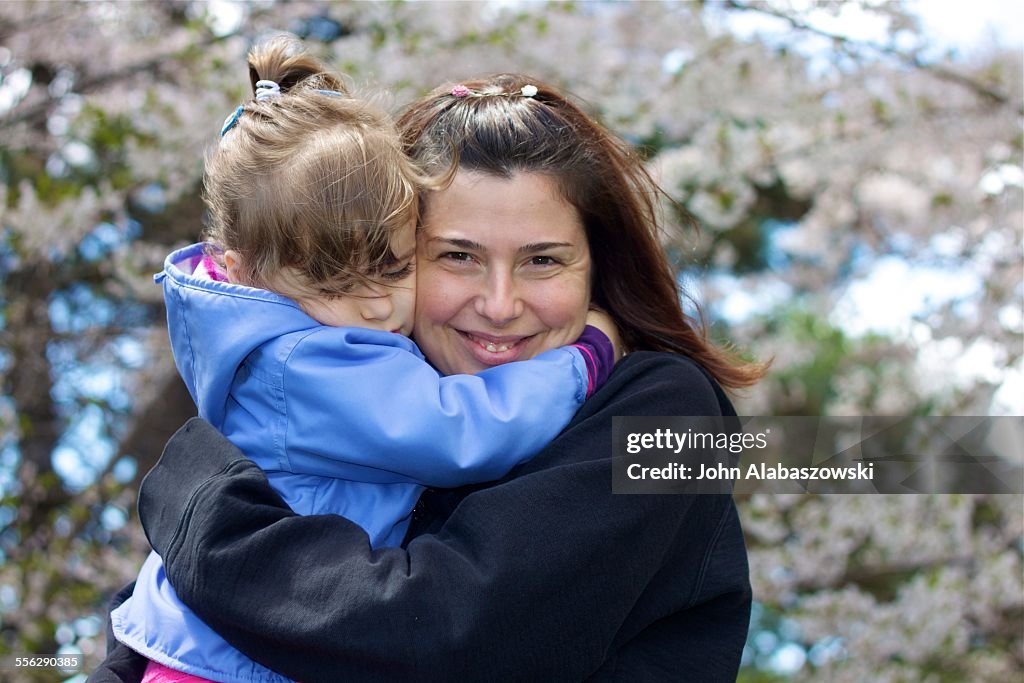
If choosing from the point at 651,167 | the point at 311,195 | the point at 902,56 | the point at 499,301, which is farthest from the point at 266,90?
the point at 902,56

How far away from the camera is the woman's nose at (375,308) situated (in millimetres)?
1533

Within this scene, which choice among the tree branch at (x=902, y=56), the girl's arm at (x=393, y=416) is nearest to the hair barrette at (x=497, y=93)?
the girl's arm at (x=393, y=416)

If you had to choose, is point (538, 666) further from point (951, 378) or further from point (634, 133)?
point (951, 378)

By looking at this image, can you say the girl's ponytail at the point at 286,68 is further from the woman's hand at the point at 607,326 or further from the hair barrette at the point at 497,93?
the woman's hand at the point at 607,326

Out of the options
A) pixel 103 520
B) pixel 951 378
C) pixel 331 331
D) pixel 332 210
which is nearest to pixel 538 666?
pixel 331 331

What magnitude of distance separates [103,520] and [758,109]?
2783mm

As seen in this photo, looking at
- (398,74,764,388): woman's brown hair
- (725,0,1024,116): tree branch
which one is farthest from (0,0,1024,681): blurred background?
(398,74,764,388): woman's brown hair

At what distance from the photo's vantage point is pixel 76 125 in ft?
12.1

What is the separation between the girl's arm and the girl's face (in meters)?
0.05

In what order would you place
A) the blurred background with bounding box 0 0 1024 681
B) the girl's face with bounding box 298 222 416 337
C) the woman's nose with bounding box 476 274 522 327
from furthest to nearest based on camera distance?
1. the blurred background with bounding box 0 0 1024 681
2. the woman's nose with bounding box 476 274 522 327
3. the girl's face with bounding box 298 222 416 337

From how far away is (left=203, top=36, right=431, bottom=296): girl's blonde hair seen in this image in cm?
150

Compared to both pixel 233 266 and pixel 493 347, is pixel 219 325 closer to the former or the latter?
pixel 233 266

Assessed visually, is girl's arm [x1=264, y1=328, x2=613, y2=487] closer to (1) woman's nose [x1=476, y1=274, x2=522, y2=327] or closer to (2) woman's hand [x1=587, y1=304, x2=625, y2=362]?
(1) woman's nose [x1=476, y1=274, x2=522, y2=327]

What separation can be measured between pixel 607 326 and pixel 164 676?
2.82 feet
